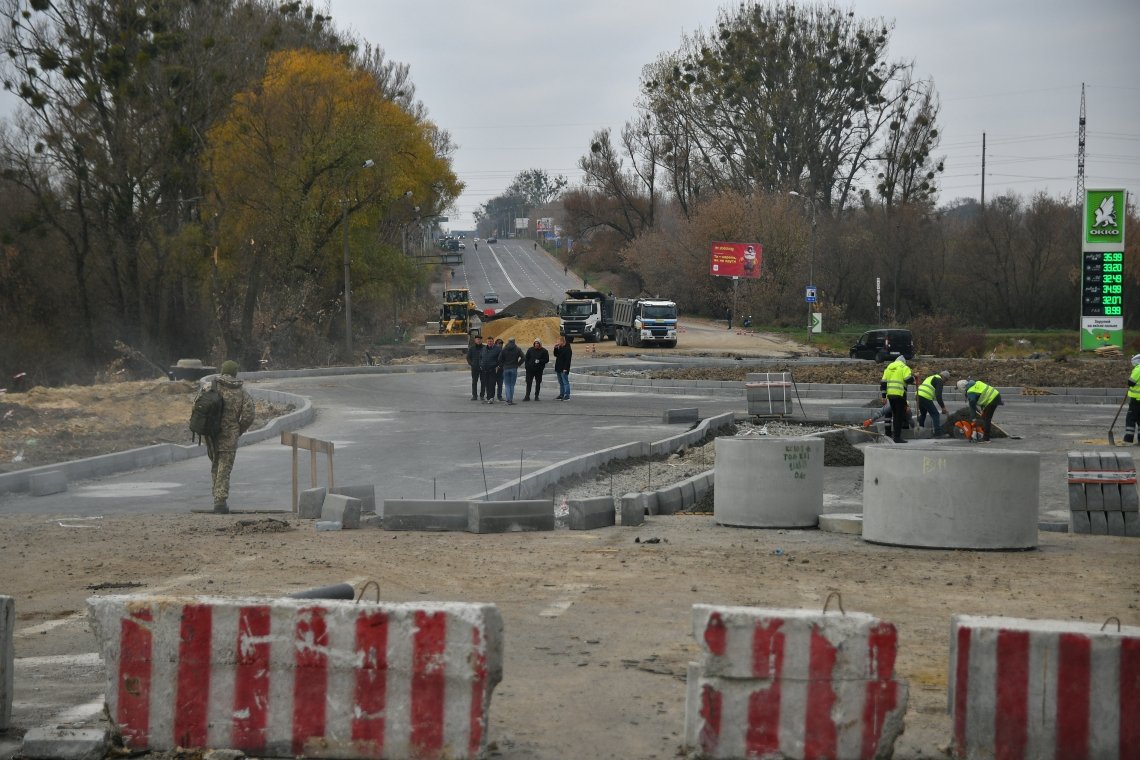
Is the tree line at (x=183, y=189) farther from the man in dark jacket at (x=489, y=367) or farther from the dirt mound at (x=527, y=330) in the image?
the man in dark jacket at (x=489, y=367)

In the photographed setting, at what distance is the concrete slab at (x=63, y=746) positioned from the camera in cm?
556

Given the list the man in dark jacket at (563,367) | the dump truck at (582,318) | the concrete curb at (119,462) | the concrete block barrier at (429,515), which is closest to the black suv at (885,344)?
→ the dump truck at (582,318)

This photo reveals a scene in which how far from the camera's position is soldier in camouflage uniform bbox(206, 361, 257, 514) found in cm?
1527

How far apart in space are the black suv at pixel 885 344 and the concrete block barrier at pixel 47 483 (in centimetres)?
3611

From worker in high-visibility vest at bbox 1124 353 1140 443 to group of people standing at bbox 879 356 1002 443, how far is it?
7.48ft

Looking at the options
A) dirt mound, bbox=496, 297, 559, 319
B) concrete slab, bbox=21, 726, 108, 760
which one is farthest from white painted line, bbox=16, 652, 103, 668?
dirt mound, bbox=496, 297, 559, 319

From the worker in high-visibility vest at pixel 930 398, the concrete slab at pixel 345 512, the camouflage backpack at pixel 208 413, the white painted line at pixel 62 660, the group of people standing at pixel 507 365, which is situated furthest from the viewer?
the group of people standing at pixel 507 365

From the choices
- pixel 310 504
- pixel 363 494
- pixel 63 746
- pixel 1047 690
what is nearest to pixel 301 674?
pixel 63 746

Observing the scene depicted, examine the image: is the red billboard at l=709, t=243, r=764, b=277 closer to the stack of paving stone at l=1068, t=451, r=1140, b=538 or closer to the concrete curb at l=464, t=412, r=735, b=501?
the concrete curb at l=464, t=412, r=735, b=501

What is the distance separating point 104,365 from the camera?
59156mm

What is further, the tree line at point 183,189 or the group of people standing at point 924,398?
the tree line at point 183,189

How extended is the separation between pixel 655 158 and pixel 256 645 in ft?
305

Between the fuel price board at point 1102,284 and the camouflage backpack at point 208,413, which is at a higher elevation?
the fuel price board at point 1102,284

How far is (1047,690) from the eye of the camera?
5.38m
